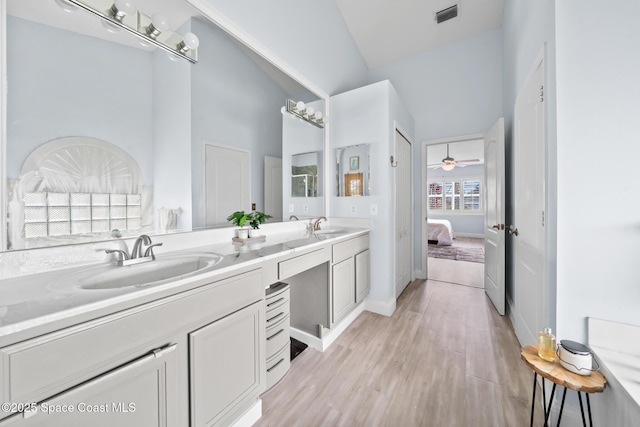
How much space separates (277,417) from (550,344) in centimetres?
139

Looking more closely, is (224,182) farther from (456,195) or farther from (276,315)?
(456,195)

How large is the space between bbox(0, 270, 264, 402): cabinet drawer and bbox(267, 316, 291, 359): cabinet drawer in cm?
57

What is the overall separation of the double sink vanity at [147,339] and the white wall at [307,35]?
5.43 ft

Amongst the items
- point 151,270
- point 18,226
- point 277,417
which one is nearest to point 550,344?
point 277,417

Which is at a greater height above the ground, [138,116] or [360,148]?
[360,148]

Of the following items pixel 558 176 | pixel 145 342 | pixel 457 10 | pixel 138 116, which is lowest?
pixel 145 342

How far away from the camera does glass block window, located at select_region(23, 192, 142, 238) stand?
96cm

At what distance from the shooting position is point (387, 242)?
2520mm

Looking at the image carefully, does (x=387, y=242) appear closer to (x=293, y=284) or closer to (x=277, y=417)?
(x=293, y=284)

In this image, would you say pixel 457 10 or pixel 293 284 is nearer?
pixel 293 284

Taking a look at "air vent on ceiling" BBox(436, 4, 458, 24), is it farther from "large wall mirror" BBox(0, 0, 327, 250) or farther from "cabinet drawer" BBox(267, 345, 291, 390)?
"cabinet drawer" BBox(267, 345, 291, 390)

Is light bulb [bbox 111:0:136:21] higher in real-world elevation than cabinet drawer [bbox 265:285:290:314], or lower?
higher

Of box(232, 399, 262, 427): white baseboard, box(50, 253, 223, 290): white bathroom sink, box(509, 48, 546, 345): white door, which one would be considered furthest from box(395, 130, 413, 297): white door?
box(50, 253, 223, 290): white bathroom sink

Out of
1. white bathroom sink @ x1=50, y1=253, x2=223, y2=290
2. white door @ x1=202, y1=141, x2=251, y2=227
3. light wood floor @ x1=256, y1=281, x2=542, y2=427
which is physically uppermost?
white door @ x1=202, y1=141, x2=251, y2=227
